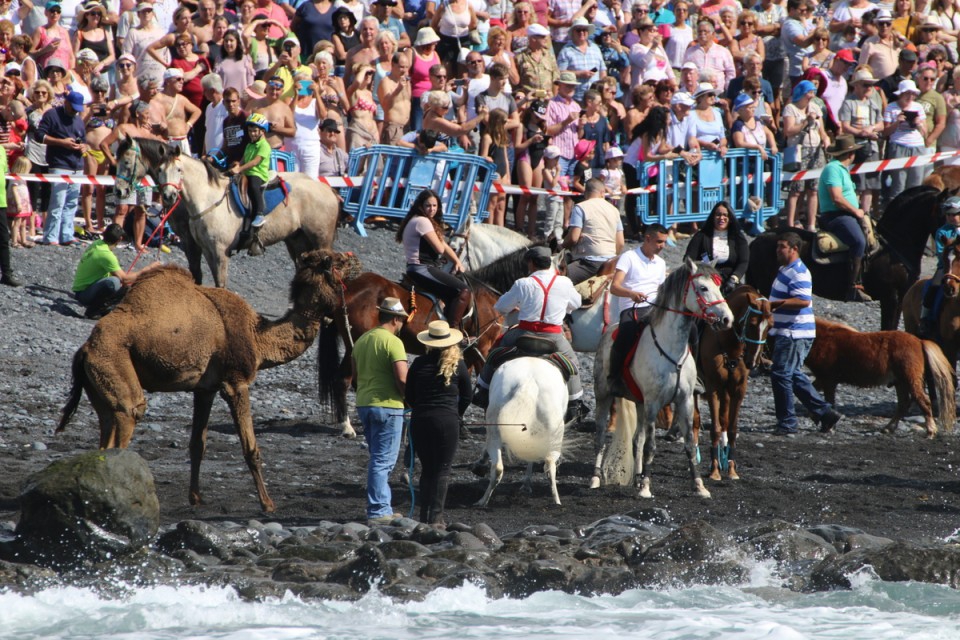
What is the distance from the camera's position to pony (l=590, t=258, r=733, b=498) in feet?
41.5

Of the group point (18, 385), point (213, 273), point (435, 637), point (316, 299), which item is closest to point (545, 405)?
point (316, 299)

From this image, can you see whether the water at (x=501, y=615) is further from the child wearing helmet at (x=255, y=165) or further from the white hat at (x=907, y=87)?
the white hat at (x=907, y=87)

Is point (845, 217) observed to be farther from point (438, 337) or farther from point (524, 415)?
point (438, 337)

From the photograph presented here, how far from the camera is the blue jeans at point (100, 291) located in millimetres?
17578

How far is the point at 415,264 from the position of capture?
50.0 ft

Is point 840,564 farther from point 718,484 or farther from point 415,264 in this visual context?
point 415,264

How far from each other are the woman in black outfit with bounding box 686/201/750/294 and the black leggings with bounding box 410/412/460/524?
5420 millimetres

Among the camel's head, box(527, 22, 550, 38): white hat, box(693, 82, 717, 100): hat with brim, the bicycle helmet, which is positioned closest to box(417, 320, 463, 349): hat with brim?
the camel's head

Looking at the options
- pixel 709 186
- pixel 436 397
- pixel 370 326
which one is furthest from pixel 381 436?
pixel 709 186

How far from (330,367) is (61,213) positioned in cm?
639

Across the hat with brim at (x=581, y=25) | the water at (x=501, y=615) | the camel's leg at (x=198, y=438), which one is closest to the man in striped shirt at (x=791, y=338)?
the water at (x=501, y=615)

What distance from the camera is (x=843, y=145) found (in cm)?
2338

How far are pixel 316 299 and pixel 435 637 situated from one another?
12.2 feet

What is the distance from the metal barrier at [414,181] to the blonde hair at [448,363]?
9.51 meters
